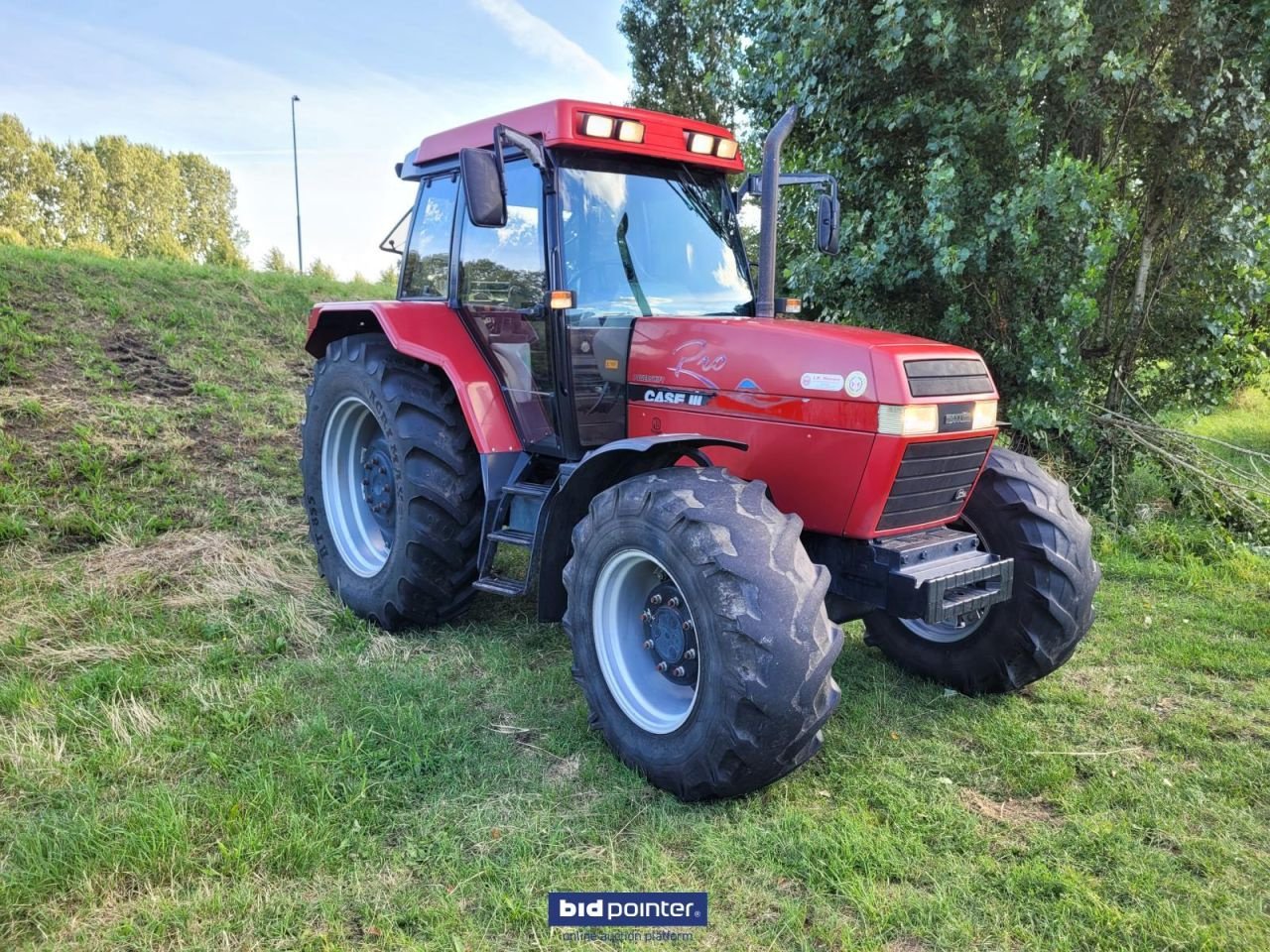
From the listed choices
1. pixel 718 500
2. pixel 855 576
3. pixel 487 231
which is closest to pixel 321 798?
pixel 718 500

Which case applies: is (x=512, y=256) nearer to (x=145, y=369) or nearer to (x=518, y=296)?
(x=518, y=296)

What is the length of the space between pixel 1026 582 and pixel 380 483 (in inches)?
120

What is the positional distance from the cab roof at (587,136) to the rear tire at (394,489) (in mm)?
1112

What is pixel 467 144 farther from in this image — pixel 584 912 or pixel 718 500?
pixel 584 912

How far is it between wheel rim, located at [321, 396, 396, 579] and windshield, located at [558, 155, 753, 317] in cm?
161

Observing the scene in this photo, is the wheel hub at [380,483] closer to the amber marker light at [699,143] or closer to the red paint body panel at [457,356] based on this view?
the red paint body panel at [457,356]

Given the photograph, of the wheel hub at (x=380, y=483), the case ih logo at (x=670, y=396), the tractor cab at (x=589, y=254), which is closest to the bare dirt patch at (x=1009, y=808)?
Answer: the case ih logo at (x=670, y=396)

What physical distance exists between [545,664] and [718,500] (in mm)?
1487

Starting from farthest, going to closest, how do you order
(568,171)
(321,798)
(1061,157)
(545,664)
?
(1061,157) < (545,664) < (568,171) < (321,798)

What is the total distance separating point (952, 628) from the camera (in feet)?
11.9

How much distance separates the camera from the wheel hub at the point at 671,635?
282 cm

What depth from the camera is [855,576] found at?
3029 millimetres

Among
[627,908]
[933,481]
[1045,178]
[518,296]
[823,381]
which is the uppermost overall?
[1045,178]

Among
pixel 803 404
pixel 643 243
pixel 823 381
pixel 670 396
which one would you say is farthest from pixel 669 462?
pixel 643 243
